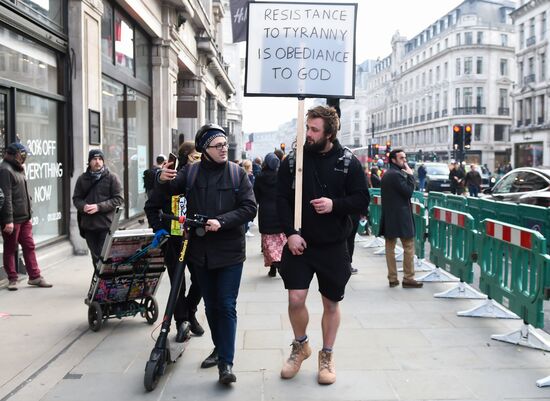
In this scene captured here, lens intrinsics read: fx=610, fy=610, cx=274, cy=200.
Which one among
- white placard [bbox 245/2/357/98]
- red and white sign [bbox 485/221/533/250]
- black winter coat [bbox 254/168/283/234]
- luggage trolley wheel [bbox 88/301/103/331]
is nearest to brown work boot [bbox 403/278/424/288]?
red and white sign [bbox 485/221/533/250]

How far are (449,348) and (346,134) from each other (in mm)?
141478

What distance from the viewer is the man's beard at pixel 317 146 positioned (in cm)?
440

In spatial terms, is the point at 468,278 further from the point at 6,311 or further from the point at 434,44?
the point at 434,44

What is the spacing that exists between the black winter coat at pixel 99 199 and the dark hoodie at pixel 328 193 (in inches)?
137

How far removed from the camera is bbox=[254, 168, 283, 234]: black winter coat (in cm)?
870

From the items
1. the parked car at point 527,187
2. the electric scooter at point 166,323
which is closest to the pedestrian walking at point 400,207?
the electric scooter at point 166,323

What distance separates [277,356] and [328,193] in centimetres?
161

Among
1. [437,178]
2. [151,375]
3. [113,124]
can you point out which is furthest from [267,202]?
[437,178]

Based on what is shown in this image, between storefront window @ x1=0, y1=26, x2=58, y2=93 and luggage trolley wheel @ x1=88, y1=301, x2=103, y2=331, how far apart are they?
386cm

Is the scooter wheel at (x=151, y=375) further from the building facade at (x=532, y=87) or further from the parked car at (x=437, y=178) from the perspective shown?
the building facade at (x=532, y=87)

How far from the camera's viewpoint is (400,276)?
9305 mm

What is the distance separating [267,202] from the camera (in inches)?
353

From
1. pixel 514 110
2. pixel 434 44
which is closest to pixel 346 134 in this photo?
pixel 434 44

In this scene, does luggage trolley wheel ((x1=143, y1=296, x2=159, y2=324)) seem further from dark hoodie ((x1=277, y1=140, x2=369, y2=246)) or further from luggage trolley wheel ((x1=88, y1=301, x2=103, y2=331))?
dark hoodie ((x1=277, y1=140, x2=369, y2=246))
